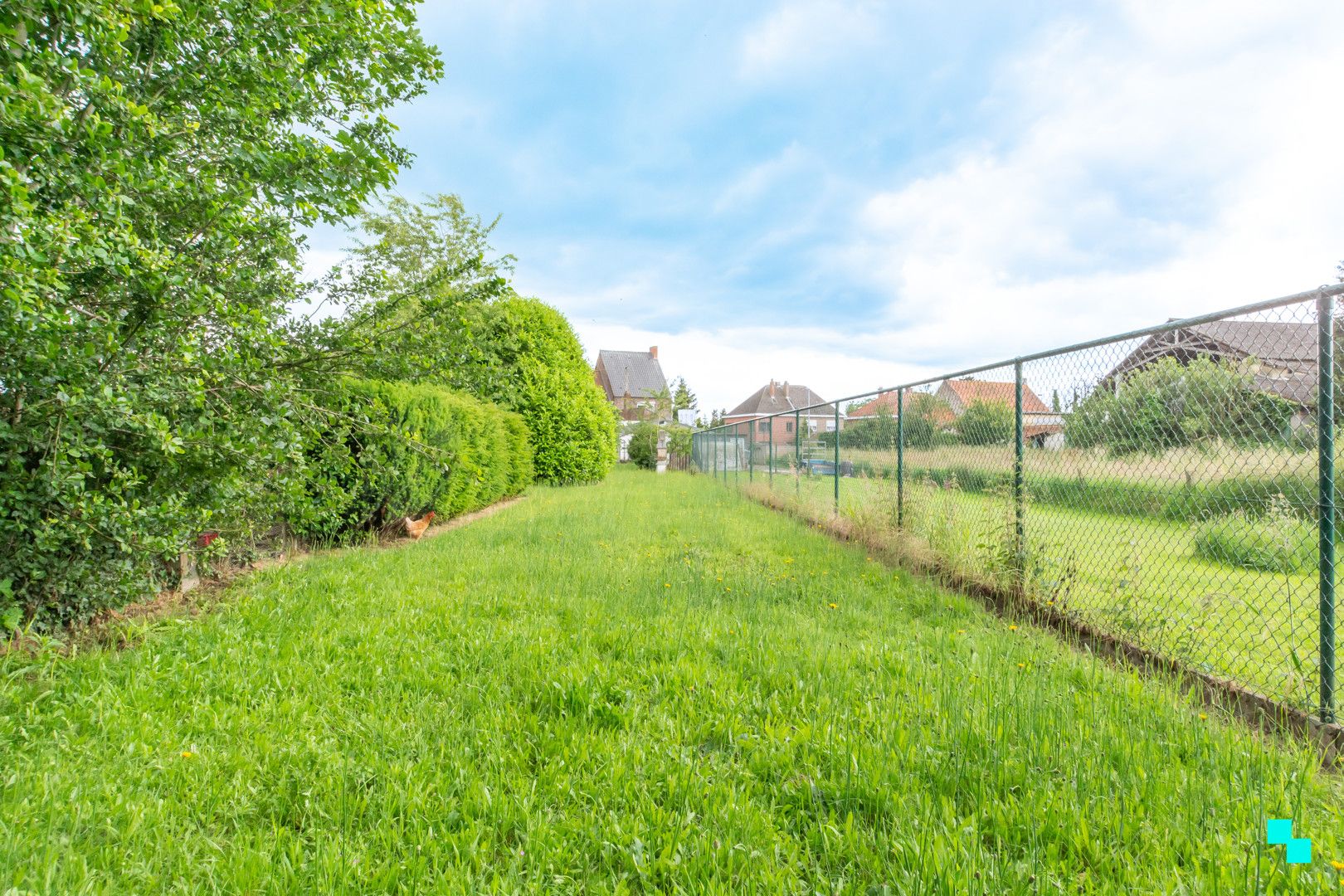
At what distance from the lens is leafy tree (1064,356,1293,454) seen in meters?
2.67

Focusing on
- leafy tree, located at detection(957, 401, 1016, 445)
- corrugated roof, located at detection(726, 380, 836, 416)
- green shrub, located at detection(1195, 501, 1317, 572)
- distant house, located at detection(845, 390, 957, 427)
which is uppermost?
corrugated roof, located at detection(726, 380, 836, 416)

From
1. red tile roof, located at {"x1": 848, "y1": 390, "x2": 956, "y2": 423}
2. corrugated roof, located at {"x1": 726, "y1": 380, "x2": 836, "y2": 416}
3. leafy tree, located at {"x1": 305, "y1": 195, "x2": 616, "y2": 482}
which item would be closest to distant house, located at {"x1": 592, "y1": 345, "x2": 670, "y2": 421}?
corrugated roof, located at {"x1": 726, "y1": 380, "x2": 836, "y2": 416}

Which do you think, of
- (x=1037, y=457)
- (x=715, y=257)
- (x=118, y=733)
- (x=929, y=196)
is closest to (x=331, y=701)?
(x=118, y=733)

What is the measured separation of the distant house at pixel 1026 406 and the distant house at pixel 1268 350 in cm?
97

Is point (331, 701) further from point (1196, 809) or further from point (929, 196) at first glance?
point (929, 196)

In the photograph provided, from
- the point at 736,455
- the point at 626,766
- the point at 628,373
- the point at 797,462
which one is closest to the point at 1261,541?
the point at 626,766

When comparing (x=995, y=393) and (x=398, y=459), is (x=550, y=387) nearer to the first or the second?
(x=398, y=459)

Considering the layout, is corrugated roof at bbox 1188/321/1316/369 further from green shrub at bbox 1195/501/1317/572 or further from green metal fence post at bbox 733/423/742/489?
green metal fence post at bbox 733/423/742/489

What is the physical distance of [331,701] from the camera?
2.43 m

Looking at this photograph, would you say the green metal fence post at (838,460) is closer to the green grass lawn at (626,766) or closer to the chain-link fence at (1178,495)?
the chain-link fence at (1178,495)

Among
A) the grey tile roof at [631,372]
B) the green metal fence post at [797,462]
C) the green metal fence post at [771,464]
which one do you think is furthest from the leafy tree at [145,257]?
the grey tile roof at [631,372]

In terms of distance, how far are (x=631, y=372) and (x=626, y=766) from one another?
46278mm

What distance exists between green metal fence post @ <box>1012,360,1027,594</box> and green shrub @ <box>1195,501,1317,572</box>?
1211mm

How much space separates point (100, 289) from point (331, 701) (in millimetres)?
2185
